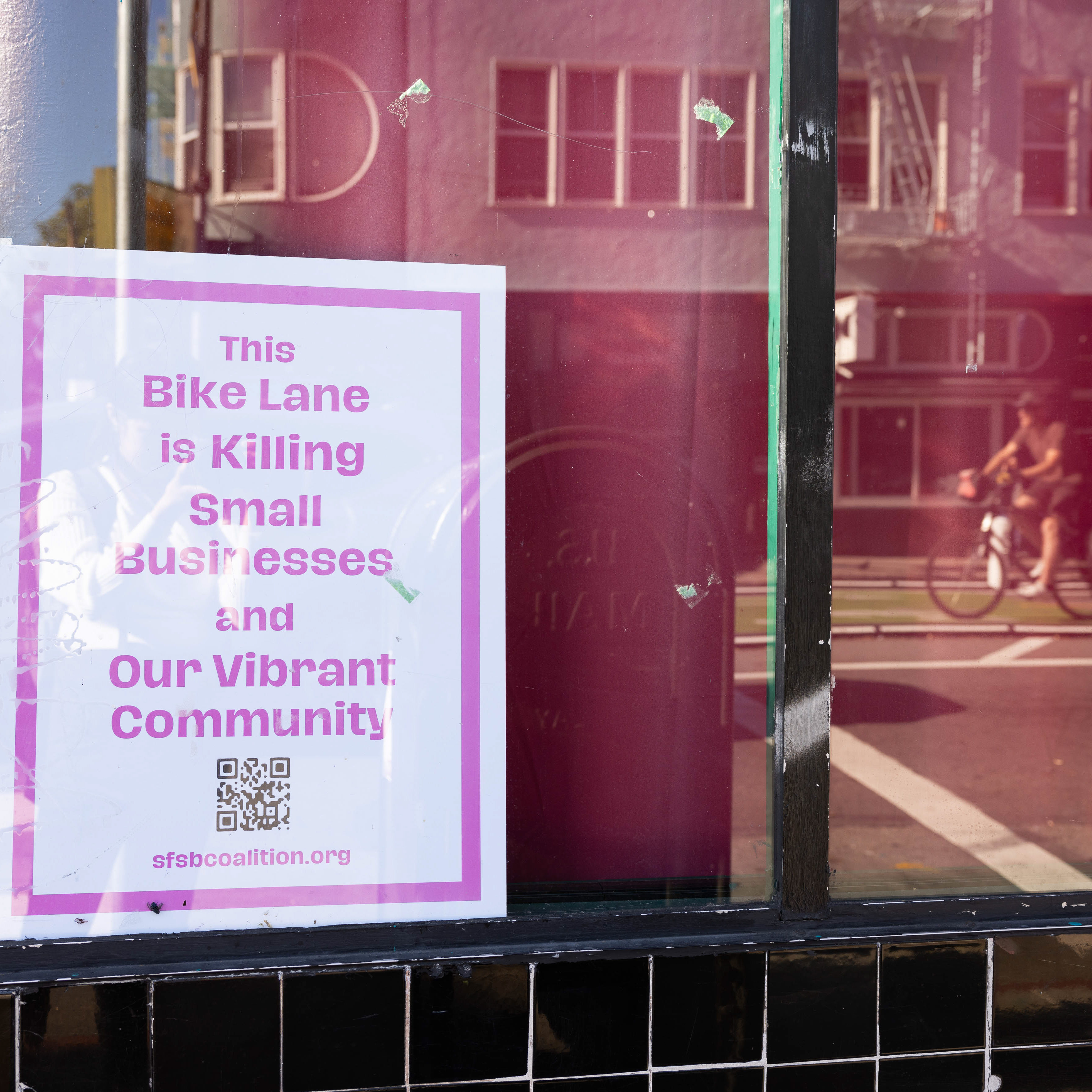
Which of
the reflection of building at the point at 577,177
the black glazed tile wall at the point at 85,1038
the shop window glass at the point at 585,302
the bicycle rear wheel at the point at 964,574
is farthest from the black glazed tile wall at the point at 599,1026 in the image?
the bicycle rear wheel at the point at 964,574

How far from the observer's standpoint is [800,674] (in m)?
1.94

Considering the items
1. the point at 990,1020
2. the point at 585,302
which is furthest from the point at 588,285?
the point at 990,1020

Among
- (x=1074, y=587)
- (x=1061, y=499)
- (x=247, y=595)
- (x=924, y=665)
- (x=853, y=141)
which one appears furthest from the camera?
(x=1074, y=587)

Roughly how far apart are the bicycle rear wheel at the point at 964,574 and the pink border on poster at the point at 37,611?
60.6 inches

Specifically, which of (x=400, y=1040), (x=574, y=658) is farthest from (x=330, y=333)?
(x=400, y=1040)

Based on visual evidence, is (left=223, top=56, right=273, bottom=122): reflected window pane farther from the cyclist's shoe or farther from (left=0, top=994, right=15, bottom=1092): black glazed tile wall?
the cyclist's shoe

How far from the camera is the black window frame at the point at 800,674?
191 cm

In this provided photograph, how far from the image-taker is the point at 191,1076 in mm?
1812

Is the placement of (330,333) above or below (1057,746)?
above

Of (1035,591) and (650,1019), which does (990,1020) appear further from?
(1035,591)

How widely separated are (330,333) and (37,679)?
0.94 m

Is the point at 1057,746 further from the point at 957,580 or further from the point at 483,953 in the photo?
the point at 483,953

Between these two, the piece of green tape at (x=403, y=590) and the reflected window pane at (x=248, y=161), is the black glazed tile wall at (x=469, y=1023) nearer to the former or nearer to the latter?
the piece of green tape at (x=403, y=590)

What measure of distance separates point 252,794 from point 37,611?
0.58 metres
